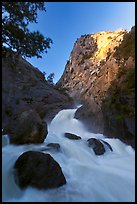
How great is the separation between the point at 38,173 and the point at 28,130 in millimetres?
3491

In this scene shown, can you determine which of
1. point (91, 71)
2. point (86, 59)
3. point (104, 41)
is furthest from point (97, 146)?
point (104, 41)

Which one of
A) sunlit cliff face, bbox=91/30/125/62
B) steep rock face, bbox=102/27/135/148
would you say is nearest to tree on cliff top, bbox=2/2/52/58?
steep rock face, bbox=102/27/135/148

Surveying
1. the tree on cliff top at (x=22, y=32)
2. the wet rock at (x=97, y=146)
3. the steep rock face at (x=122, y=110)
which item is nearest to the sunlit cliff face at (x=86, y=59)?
the steep rock face at (x=122, y=110)

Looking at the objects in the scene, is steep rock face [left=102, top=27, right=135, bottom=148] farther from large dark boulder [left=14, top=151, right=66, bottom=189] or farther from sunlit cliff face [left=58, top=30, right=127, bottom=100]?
sunlit cliff face [left=58, top=30, right=127, bottom=100]

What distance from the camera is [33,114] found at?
1002 centimetres

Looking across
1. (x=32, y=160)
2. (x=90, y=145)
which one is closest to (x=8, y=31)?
(x=32, y=160)

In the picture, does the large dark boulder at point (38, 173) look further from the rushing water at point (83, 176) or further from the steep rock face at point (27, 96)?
the steep rock face at point (27, 96)

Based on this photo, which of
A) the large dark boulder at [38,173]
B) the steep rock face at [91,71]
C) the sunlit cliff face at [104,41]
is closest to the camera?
the large dark boulder at [38,173]

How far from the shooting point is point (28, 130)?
9.52 meters

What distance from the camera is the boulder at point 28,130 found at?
9422 millimetres

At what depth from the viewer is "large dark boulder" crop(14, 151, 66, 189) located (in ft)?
20.2

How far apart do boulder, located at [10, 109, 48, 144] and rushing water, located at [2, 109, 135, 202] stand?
0.34 metres

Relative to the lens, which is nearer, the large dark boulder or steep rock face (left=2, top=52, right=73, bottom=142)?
the large dark boulder

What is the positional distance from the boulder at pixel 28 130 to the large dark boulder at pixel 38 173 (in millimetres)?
2891
